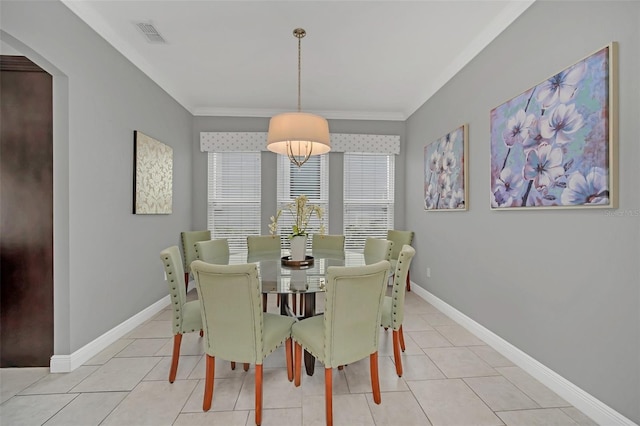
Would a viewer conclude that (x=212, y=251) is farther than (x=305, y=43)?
Yes

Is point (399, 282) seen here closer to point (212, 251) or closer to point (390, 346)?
point (390, 346)

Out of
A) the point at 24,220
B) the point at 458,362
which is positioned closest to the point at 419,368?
the point at 458,362

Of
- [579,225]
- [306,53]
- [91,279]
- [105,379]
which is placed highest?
[306,53]

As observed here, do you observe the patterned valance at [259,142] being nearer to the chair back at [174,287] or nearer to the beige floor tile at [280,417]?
the chair back at [174,287]

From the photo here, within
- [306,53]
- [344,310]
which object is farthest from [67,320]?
[306,53]

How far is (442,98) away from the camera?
11.6 feet

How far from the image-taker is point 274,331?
186cm

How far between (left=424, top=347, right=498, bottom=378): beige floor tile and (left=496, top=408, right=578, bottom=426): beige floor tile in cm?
40

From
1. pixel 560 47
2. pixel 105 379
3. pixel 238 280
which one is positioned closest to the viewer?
pixel 238 280

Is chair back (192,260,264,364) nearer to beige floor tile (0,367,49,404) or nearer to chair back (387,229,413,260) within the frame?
beige floor tile (0,367,49,404)

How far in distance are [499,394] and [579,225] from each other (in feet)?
3.89

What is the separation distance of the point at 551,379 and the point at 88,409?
2952mm

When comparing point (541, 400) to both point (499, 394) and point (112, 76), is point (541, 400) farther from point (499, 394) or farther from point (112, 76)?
point (112, 76)

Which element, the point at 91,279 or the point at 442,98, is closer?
the point at 91,279
